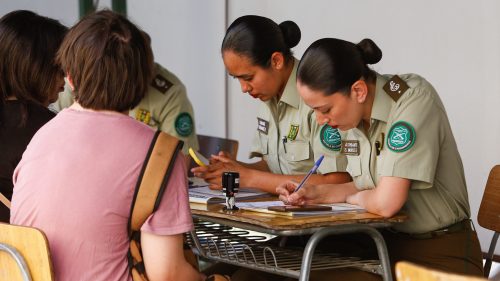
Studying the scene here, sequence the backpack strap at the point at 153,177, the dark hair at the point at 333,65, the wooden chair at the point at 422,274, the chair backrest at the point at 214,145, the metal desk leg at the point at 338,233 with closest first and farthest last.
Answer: the wooden chair at the point at 422,274 < the backpack strap at the point at 153,177 < the metal desk leg at the point at 338,233 < the dark hair at the point at 333,65 < the chair backrest at the point at 214,145

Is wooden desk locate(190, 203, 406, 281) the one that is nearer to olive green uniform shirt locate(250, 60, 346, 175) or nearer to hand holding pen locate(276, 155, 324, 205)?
hand holding pen locate(276, 155, 324, 205)

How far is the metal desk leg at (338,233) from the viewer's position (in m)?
2.27

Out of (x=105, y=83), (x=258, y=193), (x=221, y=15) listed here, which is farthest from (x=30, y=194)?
(x=221, y=15)

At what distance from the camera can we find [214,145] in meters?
3.83

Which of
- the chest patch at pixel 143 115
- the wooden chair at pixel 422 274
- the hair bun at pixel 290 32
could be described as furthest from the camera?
the chest patch at pixel 143 115

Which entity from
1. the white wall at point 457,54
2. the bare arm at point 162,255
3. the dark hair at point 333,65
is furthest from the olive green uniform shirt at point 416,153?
the white wall at point 457,54

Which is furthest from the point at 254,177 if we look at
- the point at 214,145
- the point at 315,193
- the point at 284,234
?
the point at 214,145

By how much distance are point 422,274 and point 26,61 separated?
1.49 metres

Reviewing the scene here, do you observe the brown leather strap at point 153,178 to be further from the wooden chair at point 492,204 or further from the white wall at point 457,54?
the white wall at point 457,54

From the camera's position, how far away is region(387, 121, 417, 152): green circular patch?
246cm

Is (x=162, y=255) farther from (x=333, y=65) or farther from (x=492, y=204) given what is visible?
(x=492, y=204)

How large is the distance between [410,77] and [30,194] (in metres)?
1.30

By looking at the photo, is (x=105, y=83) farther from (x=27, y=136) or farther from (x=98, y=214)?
(x=27, y=136)

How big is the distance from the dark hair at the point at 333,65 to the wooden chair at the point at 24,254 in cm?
106
